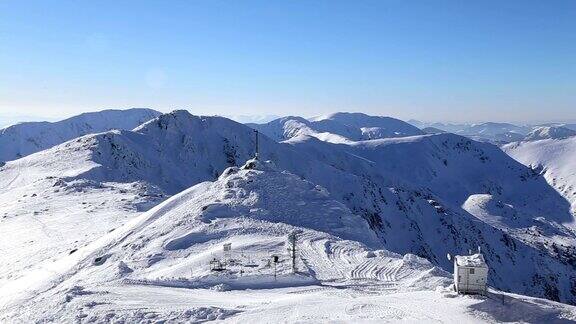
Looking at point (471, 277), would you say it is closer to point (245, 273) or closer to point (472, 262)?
point (472, 262)

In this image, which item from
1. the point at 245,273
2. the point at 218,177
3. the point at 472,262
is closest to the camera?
the point at 472,262

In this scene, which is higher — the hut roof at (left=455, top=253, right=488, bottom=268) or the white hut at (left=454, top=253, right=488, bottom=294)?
the hut roof at (left=455, top=253, right=488, bottom=268)

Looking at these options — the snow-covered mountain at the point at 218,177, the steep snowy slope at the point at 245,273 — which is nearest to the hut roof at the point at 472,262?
the steep snowy slope at the point at 245,273

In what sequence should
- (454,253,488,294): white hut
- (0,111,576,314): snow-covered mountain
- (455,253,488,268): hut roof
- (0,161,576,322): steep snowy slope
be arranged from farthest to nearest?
(0,111,576,314): snow-covered mountain → (455,253,488,268): hut roof → (454,253,488,294): white hut → (0,161,576,322): steep snowy slope

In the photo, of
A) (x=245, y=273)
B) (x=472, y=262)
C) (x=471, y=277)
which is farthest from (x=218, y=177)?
(x=471, y=277)

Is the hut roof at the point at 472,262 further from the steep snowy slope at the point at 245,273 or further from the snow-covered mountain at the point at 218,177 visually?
the snow-covered mountain at the point at 218,177

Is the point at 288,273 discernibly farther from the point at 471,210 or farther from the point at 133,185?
the point at 471,210

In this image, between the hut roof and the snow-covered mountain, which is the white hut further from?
the snow-covered mountain

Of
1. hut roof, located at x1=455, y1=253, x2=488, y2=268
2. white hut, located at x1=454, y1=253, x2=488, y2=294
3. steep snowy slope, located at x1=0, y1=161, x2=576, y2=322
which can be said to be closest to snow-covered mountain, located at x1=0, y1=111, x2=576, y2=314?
steep snowy slope, located at x1=0, y1=161, x2=576, y2=322
